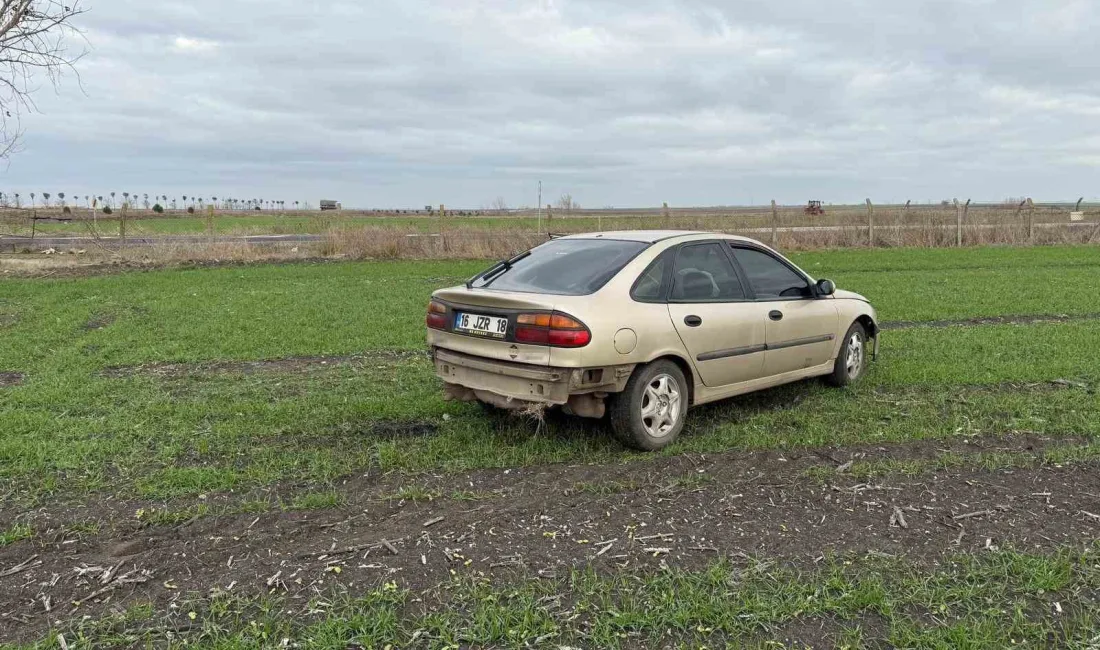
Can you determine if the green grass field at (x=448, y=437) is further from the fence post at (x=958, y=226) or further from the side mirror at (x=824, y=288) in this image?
the fence post at (x=958, y=226)

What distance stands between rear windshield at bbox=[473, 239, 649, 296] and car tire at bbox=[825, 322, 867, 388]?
2.46 meters

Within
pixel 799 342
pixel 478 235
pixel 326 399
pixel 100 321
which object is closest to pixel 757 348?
pixel 799 342

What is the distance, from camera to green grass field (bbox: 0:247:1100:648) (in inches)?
124

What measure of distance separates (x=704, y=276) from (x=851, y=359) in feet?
7.19

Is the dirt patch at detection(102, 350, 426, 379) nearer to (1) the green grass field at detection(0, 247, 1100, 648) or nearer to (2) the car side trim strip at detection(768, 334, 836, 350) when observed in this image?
(1) the green grass field at detection(0, 247, 1100, 648)

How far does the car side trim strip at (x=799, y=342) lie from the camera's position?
6223 millimetres

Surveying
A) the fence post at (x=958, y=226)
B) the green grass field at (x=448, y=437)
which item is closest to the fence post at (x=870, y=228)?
the fence post at (x=958, y=226)

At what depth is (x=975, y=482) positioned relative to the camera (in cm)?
464

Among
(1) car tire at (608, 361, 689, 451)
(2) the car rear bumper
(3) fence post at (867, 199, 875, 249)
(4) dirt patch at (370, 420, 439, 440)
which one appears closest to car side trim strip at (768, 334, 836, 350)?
(1) car tire at (608, 361, 689, 451)

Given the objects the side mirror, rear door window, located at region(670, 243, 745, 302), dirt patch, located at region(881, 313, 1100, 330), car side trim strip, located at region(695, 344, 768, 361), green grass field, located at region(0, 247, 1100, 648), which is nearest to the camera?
green grass field, located at region(0, 247, 1100, 648)

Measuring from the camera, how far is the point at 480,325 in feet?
17.4

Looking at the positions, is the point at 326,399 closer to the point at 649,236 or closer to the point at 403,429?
the point at 403,429

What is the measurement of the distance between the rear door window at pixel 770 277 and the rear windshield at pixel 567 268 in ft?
3.46

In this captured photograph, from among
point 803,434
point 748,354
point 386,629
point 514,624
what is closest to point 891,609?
point 514,624
